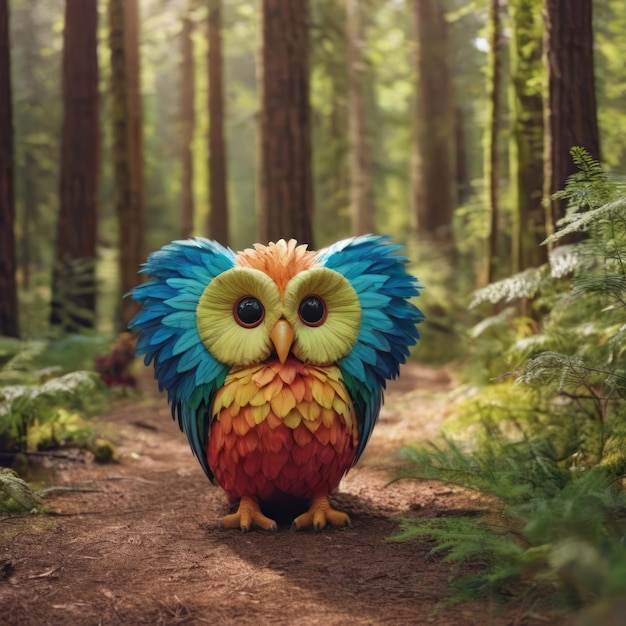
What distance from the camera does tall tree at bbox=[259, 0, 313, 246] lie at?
29.8 ft

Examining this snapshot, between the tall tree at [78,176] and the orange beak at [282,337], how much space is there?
729 centimetres

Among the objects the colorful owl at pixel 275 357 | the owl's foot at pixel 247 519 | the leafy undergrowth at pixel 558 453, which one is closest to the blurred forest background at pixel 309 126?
the leafy undergrowth at pixel 558 453

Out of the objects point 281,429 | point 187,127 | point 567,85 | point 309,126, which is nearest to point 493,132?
point 309,126

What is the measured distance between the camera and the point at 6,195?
869 centimetres

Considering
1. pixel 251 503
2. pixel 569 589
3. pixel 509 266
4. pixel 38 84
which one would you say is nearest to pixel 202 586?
pixel 251 503

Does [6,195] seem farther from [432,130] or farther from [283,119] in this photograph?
→ [432,130]

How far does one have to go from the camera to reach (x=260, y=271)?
15.4 feet

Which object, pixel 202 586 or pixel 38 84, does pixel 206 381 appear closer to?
pixel 202 586

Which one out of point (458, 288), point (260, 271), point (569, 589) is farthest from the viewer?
point (458, 288)

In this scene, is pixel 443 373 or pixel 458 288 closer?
pixel 443 373

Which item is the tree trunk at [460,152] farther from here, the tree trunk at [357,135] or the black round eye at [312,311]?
the black round eye at [312,311]

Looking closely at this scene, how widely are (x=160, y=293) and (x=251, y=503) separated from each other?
136cm

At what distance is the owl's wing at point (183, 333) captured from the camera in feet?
15.6

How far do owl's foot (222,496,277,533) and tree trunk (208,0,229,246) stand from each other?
15.0 meters
